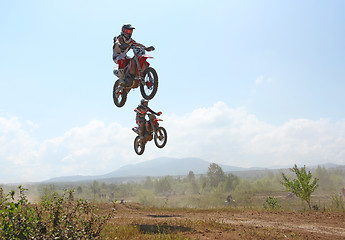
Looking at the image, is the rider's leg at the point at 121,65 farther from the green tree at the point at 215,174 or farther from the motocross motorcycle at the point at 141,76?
the green tree at the point at 215,174

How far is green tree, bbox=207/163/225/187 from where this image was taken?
57281 mm

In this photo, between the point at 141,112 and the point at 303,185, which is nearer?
the point at 141,112

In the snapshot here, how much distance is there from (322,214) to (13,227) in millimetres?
14584

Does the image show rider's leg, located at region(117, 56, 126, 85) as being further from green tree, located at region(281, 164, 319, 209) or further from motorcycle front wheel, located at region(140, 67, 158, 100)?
green tree, located at region(281, 164, 319, 209)

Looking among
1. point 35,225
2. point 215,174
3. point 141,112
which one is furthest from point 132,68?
point 215,174

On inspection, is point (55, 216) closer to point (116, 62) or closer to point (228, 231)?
point (228, 231)

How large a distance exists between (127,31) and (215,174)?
49.9 m

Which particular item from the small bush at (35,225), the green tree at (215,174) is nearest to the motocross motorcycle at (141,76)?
the small bush at (35,225)

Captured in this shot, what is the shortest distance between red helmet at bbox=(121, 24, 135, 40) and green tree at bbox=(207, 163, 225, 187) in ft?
158

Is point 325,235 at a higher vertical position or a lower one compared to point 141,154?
lower

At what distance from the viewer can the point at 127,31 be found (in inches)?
478

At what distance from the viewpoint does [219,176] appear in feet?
190

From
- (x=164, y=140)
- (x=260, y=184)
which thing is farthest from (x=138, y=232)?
(x=260, y=184)

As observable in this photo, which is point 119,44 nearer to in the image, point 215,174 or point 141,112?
point 141,112
